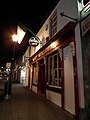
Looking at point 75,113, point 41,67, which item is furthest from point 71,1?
point 41,67

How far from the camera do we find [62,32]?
282 inches

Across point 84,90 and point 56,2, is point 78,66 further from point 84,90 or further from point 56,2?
point 56,2

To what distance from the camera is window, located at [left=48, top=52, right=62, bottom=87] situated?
823 centimetres

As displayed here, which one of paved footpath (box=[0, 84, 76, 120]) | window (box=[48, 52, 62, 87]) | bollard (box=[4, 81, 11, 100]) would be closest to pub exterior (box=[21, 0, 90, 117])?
window (box=[48, 52, 62, 87])

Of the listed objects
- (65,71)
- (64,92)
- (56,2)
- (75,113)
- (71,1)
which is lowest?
(75,113)

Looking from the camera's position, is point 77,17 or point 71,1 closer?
point 77,17

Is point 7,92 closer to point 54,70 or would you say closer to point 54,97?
point 54,97

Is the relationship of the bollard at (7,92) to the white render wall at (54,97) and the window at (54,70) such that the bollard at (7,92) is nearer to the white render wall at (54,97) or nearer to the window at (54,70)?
the white render wall at (54,97)

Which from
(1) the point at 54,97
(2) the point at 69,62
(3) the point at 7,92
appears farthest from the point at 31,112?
(3) the point at 7,92

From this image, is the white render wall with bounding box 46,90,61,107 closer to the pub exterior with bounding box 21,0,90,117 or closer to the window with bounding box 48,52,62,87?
the pub exterior with bounding box 21,0,90,117

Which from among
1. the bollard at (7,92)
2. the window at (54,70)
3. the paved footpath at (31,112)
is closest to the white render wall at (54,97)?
the paved footpath at (31,112)

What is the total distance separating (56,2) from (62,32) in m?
2.61

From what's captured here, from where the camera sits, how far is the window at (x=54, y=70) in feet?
27.0

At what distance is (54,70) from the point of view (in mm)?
9055
